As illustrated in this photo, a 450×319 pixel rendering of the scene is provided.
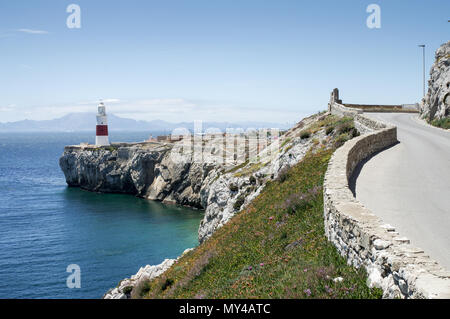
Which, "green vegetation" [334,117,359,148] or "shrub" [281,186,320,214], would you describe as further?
"green vegetation" [334,117,359,148]

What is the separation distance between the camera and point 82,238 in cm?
5356

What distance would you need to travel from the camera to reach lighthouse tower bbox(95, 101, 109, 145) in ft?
353

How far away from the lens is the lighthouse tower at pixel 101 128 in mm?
107637

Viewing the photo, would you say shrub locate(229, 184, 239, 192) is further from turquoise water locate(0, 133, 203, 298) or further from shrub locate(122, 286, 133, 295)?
shrub locate(122, 286, 133, 295)

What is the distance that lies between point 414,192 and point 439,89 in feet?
113

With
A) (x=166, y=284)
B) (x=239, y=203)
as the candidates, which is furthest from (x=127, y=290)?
(x=239, y=203)

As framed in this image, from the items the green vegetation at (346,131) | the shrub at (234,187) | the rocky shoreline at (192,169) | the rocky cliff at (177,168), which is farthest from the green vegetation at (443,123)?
the shrub at (234,187)

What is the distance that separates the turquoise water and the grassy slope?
20818 millimetres

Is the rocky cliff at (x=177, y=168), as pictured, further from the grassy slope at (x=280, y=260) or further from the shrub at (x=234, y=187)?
the grassy slope at (x=280, y=260)

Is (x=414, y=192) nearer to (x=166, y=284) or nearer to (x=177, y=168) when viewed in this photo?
(x=166, y=284)

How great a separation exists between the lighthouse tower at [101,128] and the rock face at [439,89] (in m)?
86.6

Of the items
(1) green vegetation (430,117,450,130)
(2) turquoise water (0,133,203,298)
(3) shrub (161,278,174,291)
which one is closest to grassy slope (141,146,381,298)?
(3) shrub (161,278,174,291)
